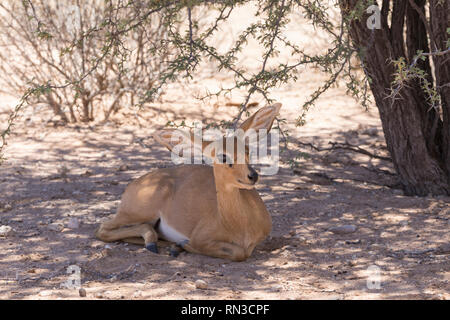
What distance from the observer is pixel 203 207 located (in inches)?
227

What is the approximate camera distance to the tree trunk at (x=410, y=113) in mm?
6934

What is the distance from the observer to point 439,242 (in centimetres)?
563

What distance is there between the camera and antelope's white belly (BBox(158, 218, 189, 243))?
5844 mm

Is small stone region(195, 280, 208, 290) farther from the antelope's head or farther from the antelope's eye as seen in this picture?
the antelope's eye

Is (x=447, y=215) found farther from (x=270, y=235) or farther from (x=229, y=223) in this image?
(x=229, y=223)

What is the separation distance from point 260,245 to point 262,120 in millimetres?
1183

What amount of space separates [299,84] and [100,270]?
8.22 metres

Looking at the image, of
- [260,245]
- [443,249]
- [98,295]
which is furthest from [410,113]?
[98,295]

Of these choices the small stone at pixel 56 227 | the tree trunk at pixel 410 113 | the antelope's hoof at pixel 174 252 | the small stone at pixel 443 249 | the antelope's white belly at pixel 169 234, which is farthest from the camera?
the tree trunk at pixel 410 113

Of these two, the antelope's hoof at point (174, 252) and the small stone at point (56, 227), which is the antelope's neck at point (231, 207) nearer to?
the antelope's hoof at point (174, 252)

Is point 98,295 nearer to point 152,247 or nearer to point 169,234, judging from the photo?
point 152,247

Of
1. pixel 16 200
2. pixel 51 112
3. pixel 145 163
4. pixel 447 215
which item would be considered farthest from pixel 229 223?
pixel 51 112

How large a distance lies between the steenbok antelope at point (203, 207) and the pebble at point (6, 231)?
2.87 ft

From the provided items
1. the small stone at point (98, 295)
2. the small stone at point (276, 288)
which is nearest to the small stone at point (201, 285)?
the small stone at point (276, 288)
